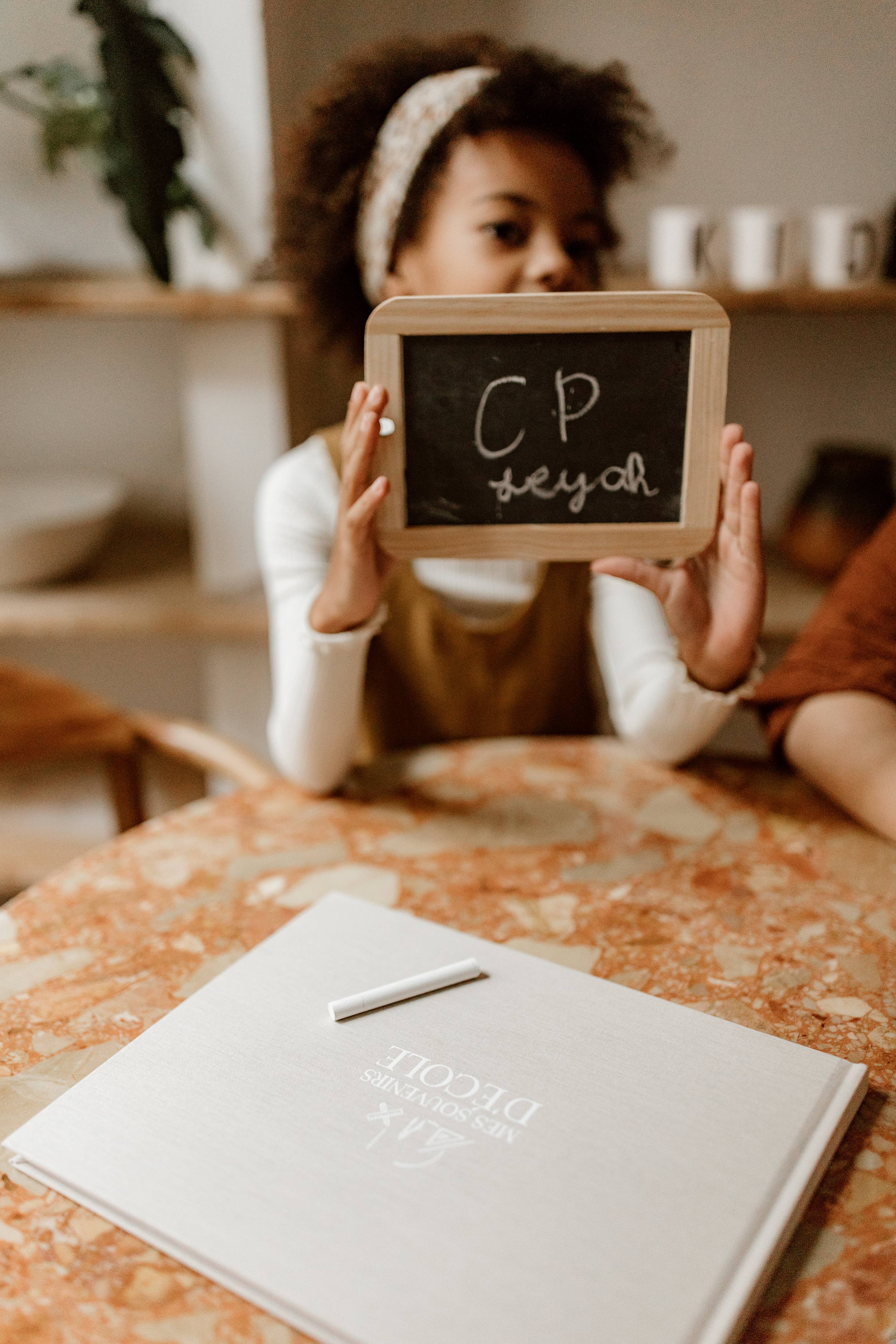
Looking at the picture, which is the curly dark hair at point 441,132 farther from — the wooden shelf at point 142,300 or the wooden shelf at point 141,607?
the wooden shelf at point 141,607

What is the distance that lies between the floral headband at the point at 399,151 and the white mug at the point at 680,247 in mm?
358

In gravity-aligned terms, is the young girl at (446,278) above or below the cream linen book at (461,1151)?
above

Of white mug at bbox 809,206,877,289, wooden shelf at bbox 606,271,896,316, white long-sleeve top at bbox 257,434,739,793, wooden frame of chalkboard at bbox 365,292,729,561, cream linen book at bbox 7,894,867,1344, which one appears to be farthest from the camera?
wooden shelf at bbox 606,271,896,316

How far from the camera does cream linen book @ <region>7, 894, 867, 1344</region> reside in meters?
0.47

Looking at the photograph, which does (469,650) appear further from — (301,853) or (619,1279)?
(619,1279)

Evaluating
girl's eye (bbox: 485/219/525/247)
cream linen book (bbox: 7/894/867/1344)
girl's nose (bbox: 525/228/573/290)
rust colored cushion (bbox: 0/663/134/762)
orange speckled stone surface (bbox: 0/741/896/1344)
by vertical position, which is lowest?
rust colored cushion (bbox: 0/663/134/762)

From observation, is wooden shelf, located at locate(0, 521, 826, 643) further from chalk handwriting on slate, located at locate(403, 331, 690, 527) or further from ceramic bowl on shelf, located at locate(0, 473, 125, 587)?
chalk handwriting on slate, located at locate(403, 331, 690, 527)

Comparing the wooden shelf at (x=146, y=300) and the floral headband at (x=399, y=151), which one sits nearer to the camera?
the floral headband at (x=399, y=151)

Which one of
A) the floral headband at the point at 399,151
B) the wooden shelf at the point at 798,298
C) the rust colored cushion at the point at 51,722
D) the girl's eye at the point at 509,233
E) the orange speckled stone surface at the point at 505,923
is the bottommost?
the rust colored cushion at the point at 51,722

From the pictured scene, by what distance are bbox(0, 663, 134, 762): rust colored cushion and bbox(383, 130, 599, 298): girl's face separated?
737 millimetres

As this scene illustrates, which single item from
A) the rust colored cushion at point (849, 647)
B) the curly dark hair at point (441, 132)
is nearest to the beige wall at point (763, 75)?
the curly dark hair at point (441, 132)

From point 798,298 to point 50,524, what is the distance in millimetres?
1207

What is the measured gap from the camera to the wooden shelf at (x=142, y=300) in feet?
4.99

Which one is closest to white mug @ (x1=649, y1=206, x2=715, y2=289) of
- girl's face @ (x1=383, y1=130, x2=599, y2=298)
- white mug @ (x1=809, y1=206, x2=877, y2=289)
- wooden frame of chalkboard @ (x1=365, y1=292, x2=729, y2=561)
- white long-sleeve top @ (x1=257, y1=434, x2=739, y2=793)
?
white mug @ (x1=809, y1=206, x2=877, y2=289)
